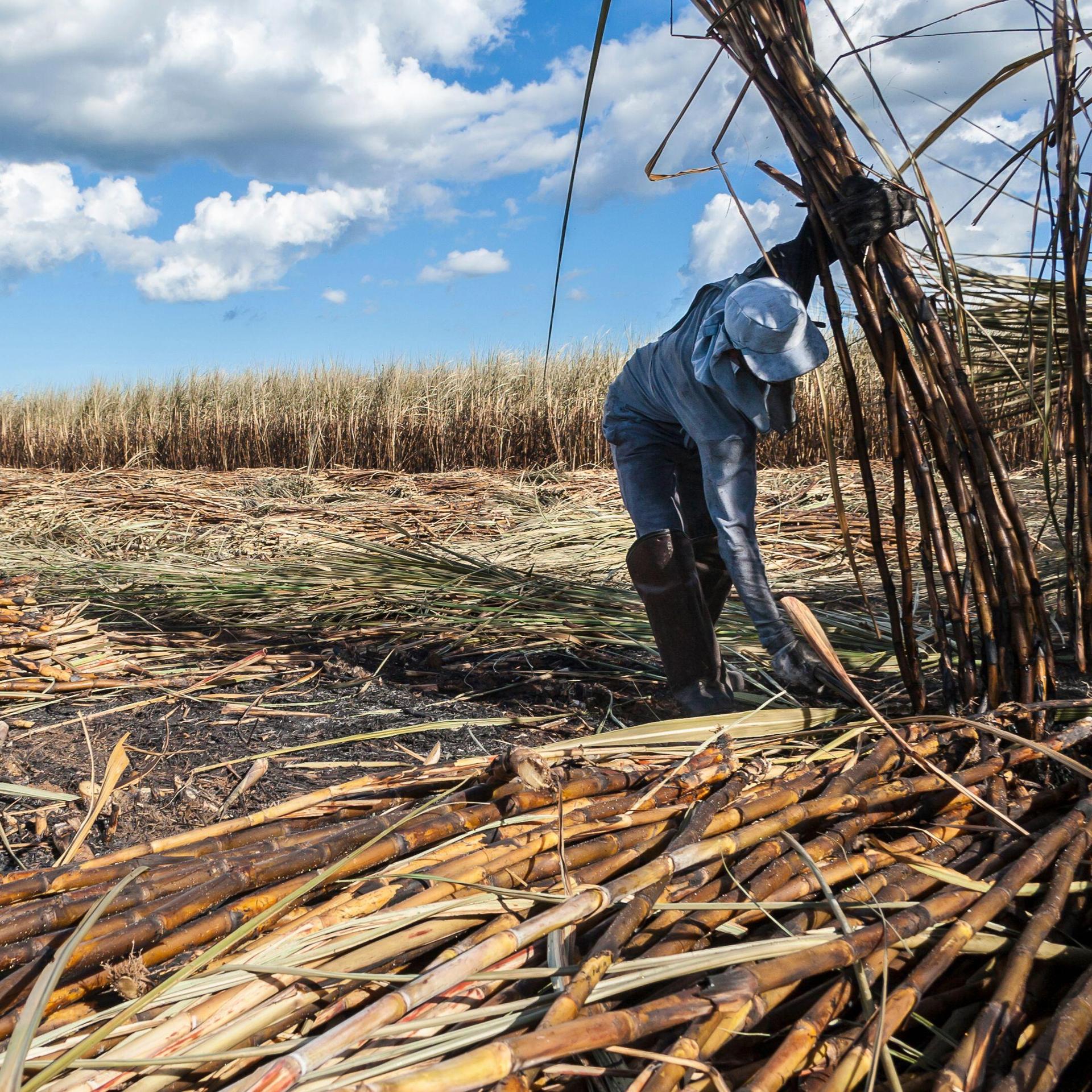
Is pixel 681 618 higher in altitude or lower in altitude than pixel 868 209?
lower

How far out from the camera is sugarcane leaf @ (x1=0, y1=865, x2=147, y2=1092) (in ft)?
2.39

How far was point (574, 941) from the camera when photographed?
99 cm

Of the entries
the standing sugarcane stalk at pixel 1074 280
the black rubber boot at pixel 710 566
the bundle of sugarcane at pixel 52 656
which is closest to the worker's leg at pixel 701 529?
the black rubber boot at pixel 710 566

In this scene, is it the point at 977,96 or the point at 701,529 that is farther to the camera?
the point at 701,529

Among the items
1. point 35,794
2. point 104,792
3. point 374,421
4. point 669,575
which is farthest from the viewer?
point 374,421

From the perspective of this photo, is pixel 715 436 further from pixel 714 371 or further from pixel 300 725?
pixel 300 725


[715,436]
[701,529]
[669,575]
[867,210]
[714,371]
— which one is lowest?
[669,575]

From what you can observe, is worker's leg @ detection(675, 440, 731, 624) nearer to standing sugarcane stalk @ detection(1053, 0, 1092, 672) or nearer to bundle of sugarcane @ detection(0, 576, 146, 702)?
standing sugarcane stalk @ detection(1053, 0, 1092, 672)

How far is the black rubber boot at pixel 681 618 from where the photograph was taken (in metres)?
2.46

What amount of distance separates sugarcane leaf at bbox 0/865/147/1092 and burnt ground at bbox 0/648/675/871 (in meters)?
1.08

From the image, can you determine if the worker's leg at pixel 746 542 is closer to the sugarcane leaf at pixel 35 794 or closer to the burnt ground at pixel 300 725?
the burnt ground at pixel 300 725

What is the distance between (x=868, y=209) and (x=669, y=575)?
3.67 feet

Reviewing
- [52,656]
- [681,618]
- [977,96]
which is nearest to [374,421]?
[52,656]

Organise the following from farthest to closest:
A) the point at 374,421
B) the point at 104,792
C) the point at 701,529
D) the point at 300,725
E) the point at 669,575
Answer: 1. the point at 374,421
2. the point at 701,529
3. the point at 300,725
4. the point at 669,575
5. the point at 104,792
